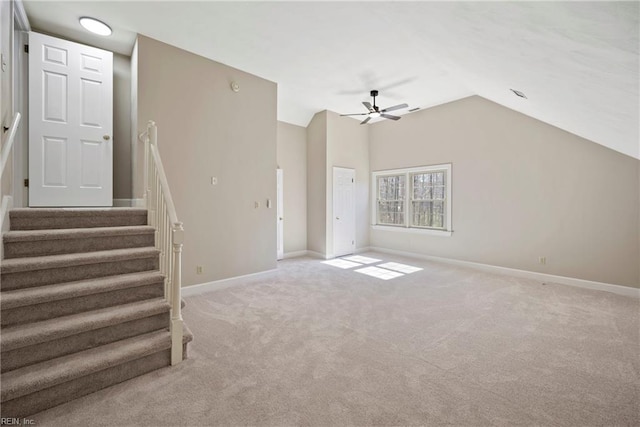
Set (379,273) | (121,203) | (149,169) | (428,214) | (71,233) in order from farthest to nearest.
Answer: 1. (428,214)
2. (379,273)
3. (121,203)
4. (149,169)
5. (71,233)

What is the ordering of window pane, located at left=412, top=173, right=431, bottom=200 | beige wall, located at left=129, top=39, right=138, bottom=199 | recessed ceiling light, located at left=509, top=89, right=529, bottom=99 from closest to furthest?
recessed ceiling light, located at left=509, top=89, right=529, bottom=99
beige wall, located at left=129, top=39, right=138, bottom=199
window pane, located at left=412, top=173, right=431, bottom=200

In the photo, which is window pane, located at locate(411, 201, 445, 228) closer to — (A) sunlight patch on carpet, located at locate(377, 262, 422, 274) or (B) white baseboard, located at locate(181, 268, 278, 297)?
(A) sunlight patch on carpet, located at locate(377, 262, 422, 274)

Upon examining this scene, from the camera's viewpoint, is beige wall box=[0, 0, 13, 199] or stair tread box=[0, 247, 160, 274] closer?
stair tread box=[0, 247, 160, 274]

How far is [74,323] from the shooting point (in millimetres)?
1958

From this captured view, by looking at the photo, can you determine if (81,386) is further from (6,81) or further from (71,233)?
(6,81)

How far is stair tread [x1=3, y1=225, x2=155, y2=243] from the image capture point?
2.19m

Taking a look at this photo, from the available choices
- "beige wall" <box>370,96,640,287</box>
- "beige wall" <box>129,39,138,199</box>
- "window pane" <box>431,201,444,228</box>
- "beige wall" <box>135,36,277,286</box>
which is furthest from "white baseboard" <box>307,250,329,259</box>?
"beige wall" <box>129,39,138,199</box>

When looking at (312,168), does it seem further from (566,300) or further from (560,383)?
(560,383)

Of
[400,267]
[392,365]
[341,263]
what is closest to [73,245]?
[392,365]

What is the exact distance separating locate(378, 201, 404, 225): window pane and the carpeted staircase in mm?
5352

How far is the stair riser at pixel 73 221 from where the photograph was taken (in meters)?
2.43

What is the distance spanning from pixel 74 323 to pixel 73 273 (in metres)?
0.49

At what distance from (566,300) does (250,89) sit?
5.46 metres

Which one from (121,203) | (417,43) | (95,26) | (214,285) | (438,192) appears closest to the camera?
(417,43)
